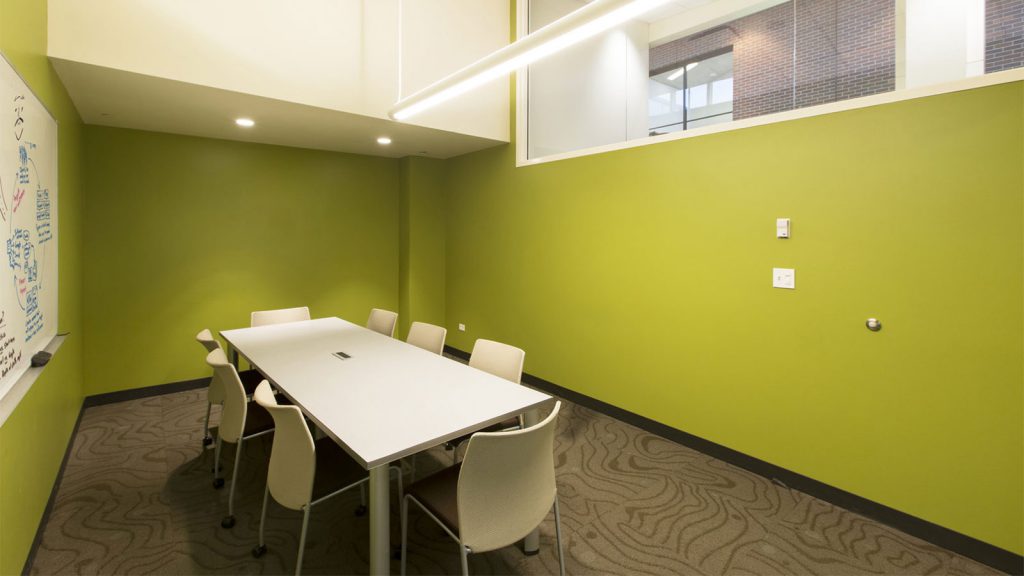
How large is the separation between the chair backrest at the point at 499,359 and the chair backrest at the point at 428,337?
1.22 ft

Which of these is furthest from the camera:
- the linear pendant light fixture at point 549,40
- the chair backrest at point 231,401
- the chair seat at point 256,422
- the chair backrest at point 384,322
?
the chair backrest at point 384,322

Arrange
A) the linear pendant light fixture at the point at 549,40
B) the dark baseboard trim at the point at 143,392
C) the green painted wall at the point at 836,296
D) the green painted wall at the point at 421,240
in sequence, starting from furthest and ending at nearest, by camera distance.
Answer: the green painted wall at the point at 421,240
the dark baseboard trim at the point at 143,392
the green painted wall at the point at 836,296
the linear pendant light fixture at the point at 549,40

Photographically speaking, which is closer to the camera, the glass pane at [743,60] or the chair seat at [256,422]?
the glass pane at [743,60]

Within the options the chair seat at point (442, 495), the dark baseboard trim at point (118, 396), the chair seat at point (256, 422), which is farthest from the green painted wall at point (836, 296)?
the dark baseboard trim at point (118, 396)

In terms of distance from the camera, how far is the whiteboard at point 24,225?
163 cm

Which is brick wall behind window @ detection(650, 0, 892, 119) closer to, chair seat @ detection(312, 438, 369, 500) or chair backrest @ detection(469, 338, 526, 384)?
chair backrest @ detection(469, 338, 526, 384)

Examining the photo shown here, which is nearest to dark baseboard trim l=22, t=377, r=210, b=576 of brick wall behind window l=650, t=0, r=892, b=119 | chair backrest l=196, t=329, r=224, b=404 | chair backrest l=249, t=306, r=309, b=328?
chair backrest l=196, t=329, r=224, b=404

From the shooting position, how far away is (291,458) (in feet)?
5.92

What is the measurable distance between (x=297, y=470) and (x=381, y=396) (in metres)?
0.45

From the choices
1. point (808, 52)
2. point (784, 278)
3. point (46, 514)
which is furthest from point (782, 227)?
point (46, 514)

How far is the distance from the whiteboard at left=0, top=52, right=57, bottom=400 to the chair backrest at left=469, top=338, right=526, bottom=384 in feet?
6.43

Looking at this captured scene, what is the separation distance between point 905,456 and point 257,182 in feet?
17.8

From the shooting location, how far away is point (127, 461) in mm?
2994

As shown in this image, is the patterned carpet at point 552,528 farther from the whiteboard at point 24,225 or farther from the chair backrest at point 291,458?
the whiteboard at point 24,225
